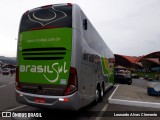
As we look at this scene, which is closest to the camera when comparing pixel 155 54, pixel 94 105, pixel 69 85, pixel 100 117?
pixel 69 85

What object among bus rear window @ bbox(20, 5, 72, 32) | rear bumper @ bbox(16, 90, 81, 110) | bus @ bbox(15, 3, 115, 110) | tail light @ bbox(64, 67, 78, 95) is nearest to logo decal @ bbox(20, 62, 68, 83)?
bus @ bbox(15, 3, 115, 110)

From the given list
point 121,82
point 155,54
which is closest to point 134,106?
point 121,82

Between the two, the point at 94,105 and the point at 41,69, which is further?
the point at 94,105

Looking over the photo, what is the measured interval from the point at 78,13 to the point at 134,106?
557 cm

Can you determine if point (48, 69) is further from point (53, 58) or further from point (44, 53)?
point (44, 53)

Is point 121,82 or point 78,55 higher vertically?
point 78,55

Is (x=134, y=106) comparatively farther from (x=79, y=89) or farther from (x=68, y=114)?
(x=79, y=89)

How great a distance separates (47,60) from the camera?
273 inches

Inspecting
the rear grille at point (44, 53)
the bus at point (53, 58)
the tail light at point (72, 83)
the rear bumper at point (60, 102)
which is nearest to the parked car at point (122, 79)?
the bus at point (53, 58)

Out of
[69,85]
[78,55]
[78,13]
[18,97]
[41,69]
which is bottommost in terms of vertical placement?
[18,97]

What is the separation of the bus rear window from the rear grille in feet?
2.34

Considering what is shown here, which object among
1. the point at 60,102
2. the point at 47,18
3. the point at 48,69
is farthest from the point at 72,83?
the point at 47,18

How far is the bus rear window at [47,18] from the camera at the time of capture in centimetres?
698

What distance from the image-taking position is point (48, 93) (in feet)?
22.2
